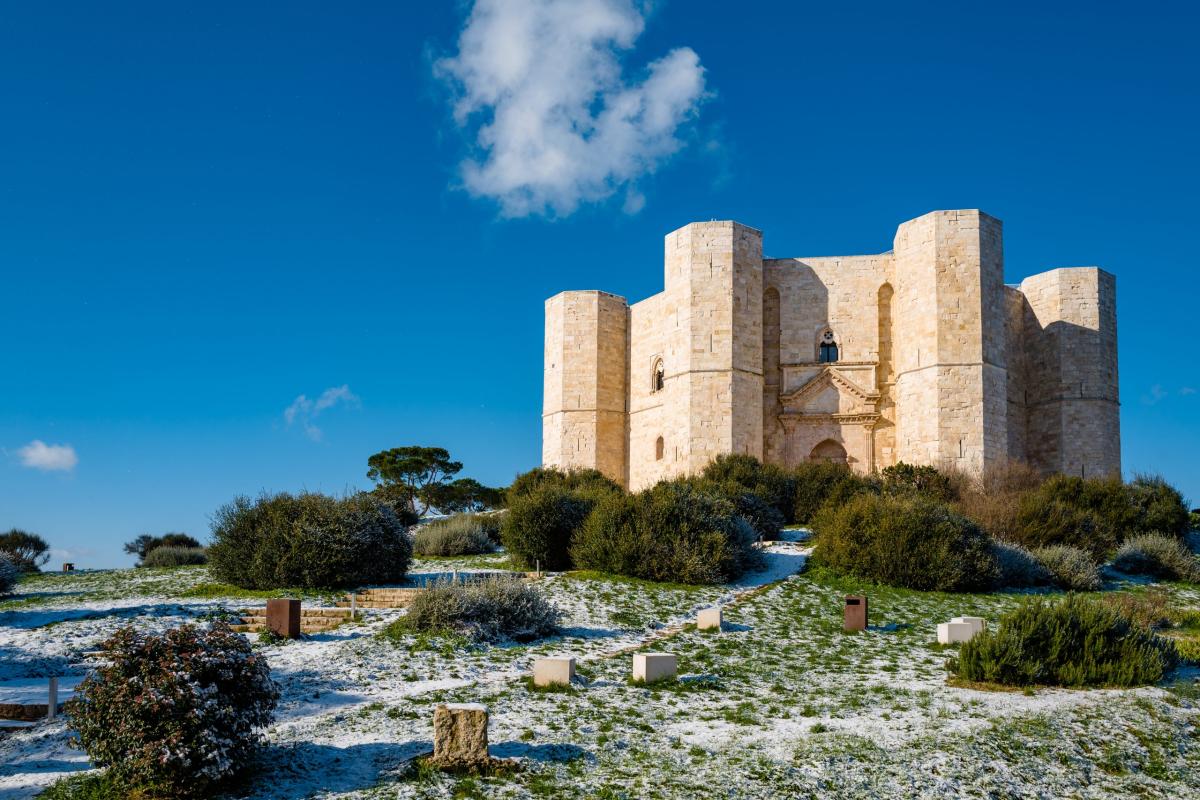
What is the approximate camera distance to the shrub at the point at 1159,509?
2407 cm

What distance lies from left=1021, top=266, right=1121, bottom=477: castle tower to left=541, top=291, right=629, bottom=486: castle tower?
→ 50.1 ft

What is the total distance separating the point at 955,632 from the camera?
12.5 m

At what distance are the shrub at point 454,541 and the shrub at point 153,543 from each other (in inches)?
475

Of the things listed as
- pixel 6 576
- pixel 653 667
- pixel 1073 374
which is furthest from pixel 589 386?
pixel 653 667

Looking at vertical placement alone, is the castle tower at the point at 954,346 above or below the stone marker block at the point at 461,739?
above

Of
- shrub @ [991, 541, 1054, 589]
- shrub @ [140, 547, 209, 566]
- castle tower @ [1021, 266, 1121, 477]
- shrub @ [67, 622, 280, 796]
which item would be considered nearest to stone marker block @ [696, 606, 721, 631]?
shrub @ [67, 622, 280, 796]

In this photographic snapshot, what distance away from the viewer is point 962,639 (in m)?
12.4

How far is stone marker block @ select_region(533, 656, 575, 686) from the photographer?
31.8 feet

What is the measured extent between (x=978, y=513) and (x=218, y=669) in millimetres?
19080

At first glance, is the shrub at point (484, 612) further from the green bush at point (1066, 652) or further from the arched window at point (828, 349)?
the arched window at point (828, 349)

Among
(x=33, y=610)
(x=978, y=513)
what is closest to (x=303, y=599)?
(x=33, y=610)

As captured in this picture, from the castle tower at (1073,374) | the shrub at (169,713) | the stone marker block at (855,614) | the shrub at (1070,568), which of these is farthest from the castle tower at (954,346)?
the shrub at (169,713)

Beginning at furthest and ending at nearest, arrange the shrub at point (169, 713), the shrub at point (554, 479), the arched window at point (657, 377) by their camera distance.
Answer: the arched window at point (657, 377) → the shrub at point (554, 479) → the shrub at point (169, 713)

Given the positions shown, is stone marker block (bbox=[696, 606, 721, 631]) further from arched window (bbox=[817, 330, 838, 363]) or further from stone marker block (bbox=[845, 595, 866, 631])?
arched window (bbox=[817, 330, 838, 363])
